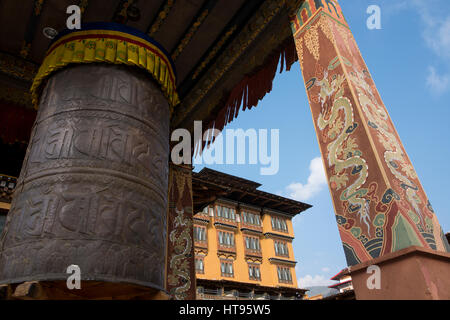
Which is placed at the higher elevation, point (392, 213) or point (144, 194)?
point (144, 194)

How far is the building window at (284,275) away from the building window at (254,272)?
192cm

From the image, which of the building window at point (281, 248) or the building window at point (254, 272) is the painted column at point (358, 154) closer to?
the building window at point (254, 272)

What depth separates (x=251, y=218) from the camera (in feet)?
91.1

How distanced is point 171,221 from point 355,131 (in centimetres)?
379

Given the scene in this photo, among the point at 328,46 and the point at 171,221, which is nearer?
the point at 328,46

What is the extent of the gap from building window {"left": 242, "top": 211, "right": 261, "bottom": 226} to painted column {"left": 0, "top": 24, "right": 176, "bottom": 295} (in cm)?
2471

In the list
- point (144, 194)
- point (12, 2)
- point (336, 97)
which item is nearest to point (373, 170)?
point (336, 97)

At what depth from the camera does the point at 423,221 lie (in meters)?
1.99

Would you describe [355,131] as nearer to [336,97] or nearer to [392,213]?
[336,97]

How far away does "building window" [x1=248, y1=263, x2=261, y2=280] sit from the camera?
2550 centimetres

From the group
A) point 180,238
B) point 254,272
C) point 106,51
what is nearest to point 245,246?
point 254,272

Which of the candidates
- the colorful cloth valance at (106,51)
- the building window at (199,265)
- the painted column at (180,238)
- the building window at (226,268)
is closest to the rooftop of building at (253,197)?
the building window at (226,268)
